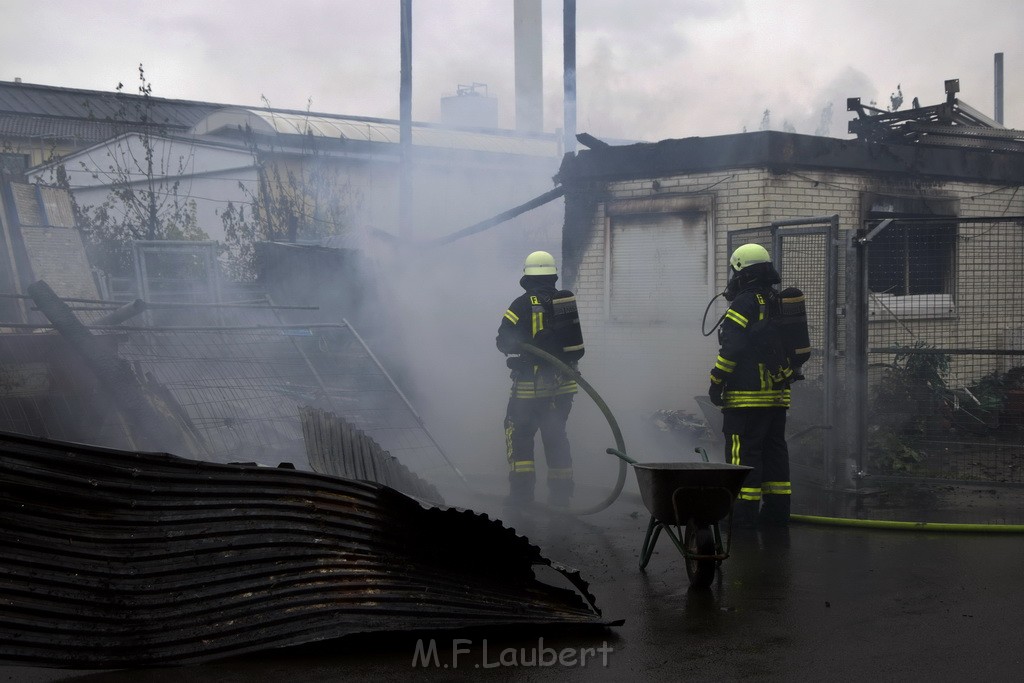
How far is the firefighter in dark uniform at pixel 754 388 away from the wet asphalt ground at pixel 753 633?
55cm

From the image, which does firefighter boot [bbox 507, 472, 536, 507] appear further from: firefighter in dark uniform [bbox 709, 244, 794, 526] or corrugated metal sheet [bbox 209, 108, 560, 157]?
corrugated metal sheet [bbox 209, 108, 560, 157]

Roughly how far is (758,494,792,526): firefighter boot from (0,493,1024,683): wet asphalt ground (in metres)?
0.51

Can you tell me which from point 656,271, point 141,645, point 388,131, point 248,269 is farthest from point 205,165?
point 141,645

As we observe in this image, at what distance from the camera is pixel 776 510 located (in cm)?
696

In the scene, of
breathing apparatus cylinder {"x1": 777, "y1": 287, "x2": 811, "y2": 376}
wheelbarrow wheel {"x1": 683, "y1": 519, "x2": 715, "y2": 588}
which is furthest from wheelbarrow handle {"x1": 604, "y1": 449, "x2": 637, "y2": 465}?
breathing apparatus cylinder {"x1": 777, "y1": 287, "x2": 811, "y2": 376}

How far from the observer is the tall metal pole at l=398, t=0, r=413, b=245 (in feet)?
53.1

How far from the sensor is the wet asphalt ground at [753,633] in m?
4.01

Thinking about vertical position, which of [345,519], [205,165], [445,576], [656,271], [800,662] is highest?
[205,165]

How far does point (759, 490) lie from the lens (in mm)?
6934

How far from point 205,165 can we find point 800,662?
73.1ft

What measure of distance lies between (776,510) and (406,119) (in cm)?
1131

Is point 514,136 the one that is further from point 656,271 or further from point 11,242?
point 11,242

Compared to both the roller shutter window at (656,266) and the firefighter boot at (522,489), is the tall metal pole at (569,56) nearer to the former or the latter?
the roller shutter window at (656,266)

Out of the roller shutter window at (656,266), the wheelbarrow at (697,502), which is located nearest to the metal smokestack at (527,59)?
the roller shutter window at (656,266)
